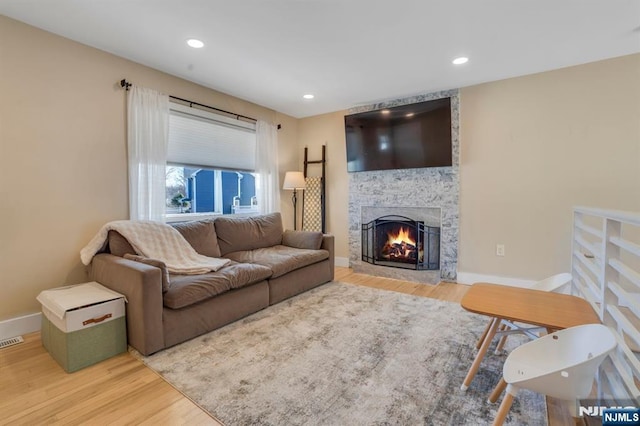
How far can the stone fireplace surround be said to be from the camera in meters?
3.71

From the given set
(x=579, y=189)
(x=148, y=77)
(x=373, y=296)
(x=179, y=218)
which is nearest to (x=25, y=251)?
(x=179, y=218)

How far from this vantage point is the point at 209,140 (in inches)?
144

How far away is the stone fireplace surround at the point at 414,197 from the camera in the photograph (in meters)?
3.71

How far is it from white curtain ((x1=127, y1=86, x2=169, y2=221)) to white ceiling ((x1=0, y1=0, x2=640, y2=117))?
0.39 meters

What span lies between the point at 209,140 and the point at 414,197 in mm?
A: 2756

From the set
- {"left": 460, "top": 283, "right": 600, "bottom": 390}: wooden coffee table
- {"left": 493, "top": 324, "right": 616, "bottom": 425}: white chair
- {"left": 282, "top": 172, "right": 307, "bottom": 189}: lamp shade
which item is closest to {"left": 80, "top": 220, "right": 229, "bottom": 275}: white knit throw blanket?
{"left": 282, "top": 172, "right": 307, "bottom": 189}: lamp shade

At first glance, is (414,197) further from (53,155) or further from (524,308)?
(53,155)

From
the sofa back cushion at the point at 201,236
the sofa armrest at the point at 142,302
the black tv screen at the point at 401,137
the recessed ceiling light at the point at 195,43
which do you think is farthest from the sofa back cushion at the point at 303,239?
the recessed ceiling light at the point at 195,43

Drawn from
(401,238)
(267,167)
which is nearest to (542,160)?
(401,238)

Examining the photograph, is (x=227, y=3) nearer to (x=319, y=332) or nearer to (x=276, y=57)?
(x=276, y=57)

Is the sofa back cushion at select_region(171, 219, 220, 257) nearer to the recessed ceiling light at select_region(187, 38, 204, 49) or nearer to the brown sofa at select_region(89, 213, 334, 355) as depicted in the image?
the brown sofa at select_region(89, 213, 334, 355)

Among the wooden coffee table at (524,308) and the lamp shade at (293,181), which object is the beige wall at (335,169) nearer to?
the lamp shade at (293,181)

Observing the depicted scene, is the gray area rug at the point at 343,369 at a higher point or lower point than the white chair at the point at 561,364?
lower

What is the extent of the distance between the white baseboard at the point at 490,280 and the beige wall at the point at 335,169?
1665mm
